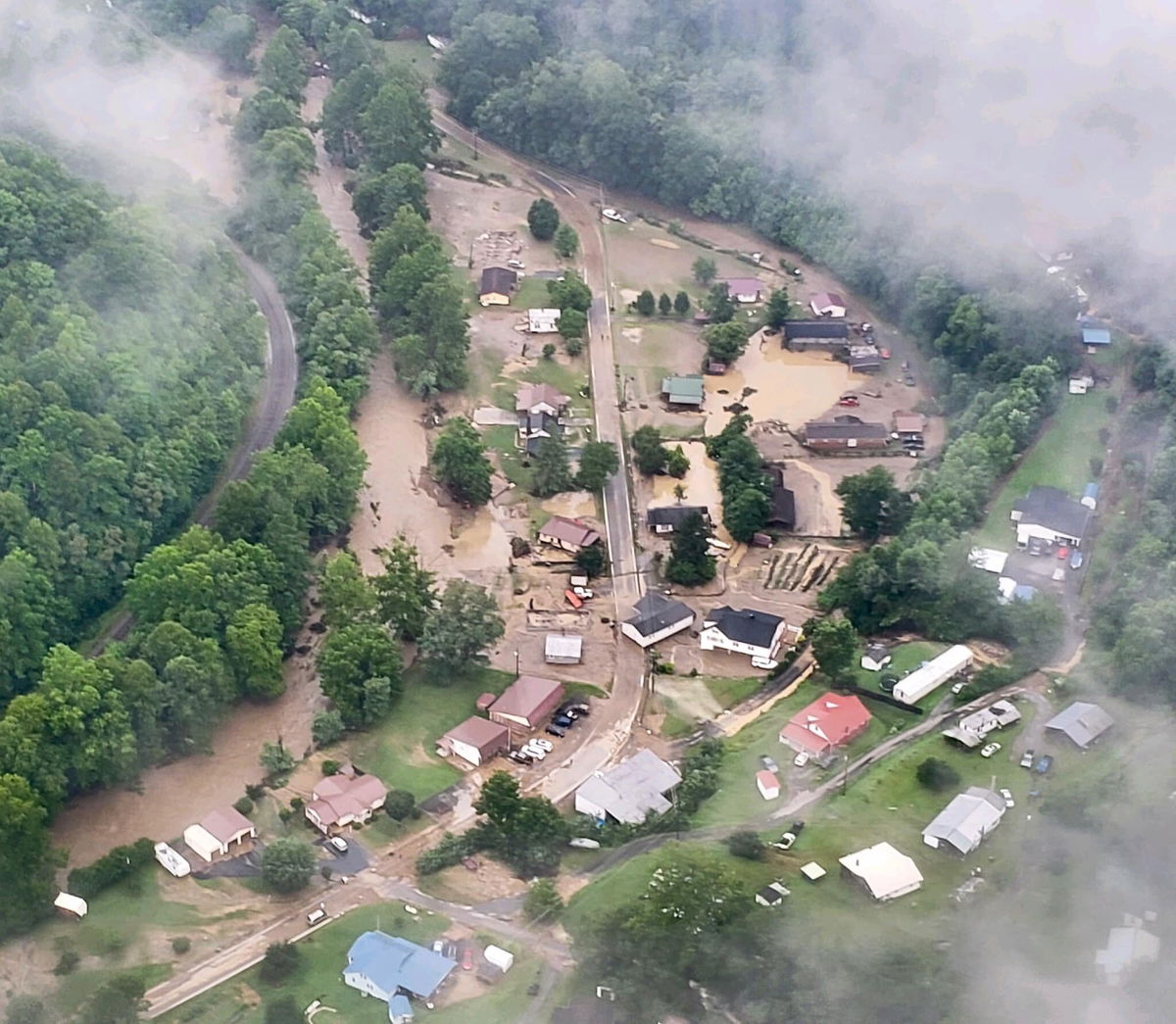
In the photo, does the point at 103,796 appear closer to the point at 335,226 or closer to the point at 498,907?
the point at 498,907

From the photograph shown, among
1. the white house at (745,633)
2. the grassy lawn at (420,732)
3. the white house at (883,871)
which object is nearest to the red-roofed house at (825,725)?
the white house at (745,633)

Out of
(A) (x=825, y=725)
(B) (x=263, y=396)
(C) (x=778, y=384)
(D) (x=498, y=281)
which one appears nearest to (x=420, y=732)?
(A) (x=825, y=725)

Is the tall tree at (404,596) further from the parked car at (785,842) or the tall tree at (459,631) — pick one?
the parked car at (785,842)

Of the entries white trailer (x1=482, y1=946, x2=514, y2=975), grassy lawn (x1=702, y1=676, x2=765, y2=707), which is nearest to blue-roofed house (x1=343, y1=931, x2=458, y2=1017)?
white trailer (x1=482, y1=946, x2=514, y2=975)

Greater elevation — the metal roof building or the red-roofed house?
the metal roof building

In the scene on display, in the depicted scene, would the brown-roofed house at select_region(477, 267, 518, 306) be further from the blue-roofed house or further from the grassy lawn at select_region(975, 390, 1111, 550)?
the blue-roofed house

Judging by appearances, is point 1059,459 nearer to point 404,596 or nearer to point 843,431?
point 843,431

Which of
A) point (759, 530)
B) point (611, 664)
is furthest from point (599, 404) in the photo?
point (611, 664)
